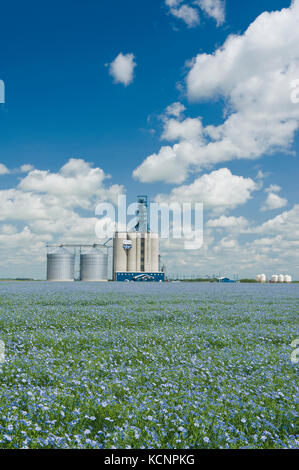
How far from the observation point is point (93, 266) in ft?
388

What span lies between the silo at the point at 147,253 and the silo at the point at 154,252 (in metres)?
0.86

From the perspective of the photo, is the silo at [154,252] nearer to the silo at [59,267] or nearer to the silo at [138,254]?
the silo at [138,254]

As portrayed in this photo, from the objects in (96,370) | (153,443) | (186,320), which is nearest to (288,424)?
(153,443)

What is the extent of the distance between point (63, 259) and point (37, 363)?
370 feet

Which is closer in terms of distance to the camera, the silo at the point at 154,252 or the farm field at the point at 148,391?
the farm field at the point at 148,391

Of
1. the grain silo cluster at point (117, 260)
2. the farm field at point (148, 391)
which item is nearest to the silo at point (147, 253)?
the grain silo cluster at point (117, 260)

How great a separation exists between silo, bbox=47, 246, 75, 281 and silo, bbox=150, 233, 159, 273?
1097 inches

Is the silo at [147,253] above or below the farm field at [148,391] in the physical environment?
above

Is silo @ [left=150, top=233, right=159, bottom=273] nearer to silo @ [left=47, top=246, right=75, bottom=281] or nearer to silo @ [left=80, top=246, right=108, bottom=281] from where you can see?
silo @ [left=80, top=246, right=108, bottom=281]

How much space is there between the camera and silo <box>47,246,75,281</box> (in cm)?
11725

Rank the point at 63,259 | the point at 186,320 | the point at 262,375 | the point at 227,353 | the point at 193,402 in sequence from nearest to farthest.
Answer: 1. the point at 193,402
2. the point at 262,375
3. the point at 227,353
4. the point at 186,320
5. the point at 63,259

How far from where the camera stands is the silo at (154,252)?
123 meters
